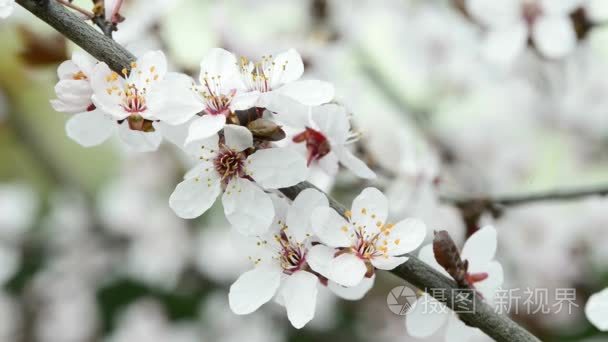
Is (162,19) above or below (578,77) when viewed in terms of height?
above

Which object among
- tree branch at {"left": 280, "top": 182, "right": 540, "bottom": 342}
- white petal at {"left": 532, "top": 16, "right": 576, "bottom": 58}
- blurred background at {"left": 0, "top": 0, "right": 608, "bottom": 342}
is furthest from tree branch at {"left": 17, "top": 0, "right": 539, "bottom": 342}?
blurred background at {"left": 0, "top": 0, "right": 608, "bottom": 342}

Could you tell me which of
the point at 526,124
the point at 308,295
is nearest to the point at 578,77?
the point at 526,124

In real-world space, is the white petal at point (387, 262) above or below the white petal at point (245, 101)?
below

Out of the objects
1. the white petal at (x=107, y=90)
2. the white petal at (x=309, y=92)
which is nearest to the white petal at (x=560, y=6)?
the white petal at (x=309, y=92)

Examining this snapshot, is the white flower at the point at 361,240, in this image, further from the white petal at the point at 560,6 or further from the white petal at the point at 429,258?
the white petal at the point at 560,6

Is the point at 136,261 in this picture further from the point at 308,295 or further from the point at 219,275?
the point at 308,295

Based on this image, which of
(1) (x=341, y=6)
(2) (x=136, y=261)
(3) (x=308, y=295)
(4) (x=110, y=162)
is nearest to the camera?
(3) (x=308, y=295)
